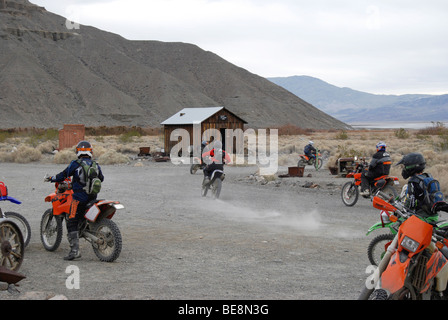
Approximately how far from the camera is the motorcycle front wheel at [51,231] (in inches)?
331

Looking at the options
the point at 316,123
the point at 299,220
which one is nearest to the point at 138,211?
the point at 299,220

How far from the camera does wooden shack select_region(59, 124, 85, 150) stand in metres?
41.3

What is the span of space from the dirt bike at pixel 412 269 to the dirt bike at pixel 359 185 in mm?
8778

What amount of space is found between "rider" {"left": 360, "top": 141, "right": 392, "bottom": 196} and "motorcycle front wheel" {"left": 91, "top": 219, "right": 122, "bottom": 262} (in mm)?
8314

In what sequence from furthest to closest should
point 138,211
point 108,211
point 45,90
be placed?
point 45,90 < point 138,211 < point 108,211

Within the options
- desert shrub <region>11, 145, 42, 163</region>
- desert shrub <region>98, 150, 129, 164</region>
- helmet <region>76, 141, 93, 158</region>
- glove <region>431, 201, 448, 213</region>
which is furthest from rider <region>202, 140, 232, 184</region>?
desert shrub <region>11, 145, 42, 163</region>

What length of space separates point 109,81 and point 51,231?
108 m

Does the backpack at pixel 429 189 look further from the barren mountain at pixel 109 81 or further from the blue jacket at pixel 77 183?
the barren mountain at pixel 109 81

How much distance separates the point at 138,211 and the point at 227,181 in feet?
30.2

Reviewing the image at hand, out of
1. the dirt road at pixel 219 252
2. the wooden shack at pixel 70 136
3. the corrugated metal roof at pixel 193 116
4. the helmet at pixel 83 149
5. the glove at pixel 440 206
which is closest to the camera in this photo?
the glove at pixel 440 206

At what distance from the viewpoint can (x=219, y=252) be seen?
27.7 feet

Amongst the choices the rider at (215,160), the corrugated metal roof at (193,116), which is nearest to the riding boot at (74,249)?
the rider at (215,160)

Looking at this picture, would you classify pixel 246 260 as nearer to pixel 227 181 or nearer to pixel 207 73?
pixel 227 181
